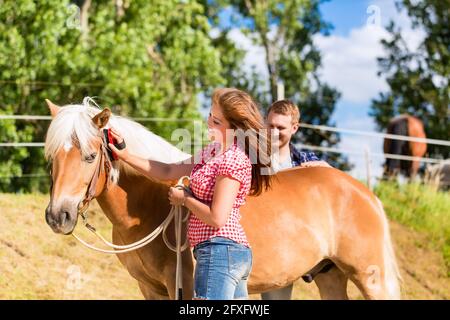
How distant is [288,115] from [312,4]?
18.7 metres

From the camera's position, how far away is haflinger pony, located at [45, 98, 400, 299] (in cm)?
391

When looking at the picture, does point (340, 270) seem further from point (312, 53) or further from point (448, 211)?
point (312, 53)

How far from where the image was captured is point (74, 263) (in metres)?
8.12

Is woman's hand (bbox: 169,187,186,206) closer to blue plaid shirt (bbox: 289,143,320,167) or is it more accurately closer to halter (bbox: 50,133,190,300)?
halter (bbox: 50,133,190,300)

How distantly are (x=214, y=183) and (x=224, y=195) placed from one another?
0.14 metres

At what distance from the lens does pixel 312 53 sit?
23750mm

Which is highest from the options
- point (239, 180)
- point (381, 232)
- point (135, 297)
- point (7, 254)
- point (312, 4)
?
point (312, 4)

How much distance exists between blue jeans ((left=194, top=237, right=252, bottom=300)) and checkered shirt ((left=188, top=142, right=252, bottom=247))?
1.5 inches

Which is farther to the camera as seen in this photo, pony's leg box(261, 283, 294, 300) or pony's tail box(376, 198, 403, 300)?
pony's leg box(261, 283, 294, 300)

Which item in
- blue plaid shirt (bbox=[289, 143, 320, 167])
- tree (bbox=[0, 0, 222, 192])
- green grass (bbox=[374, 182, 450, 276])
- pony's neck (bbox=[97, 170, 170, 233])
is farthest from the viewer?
tree (bbox=[0, 0, 222, 192])

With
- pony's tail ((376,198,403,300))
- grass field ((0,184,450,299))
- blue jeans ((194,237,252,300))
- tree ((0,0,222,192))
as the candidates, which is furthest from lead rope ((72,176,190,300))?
tree ((0,0,222,192))

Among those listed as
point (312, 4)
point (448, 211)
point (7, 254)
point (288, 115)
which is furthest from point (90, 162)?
point (312, 4)

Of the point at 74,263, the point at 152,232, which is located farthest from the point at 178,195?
the point at 74,263

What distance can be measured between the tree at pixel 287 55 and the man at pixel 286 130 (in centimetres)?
1519
